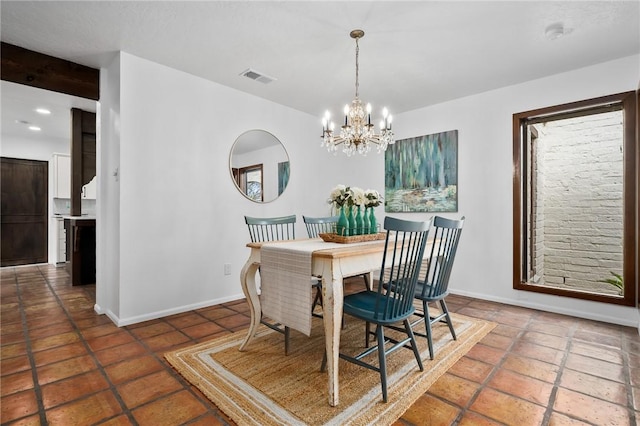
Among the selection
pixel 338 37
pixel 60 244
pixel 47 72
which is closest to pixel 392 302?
pixel 338 37

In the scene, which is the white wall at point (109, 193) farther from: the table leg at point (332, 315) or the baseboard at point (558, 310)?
the baseboard at point (558, 310)

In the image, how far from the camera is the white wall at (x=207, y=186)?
2.87m

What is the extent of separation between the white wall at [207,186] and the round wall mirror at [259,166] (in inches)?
3.7

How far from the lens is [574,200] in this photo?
13.1ft

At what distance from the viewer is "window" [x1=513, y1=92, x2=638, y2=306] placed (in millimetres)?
3080

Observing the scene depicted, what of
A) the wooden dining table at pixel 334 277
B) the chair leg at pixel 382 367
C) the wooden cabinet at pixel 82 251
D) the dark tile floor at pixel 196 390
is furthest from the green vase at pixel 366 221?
the wooden cabinet at pixel 82 251

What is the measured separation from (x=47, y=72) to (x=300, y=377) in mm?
3405

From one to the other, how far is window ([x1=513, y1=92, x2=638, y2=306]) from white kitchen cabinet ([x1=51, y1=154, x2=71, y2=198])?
7.54m

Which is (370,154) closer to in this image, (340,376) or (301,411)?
(340,376)

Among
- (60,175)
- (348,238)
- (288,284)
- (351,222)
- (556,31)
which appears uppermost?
(556,31)

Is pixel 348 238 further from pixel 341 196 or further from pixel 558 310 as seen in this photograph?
pixel 558 310

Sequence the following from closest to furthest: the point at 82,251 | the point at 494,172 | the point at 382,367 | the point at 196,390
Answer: the point at 382,367
the point at 196,390
the point at 494,172
the point at 82,251

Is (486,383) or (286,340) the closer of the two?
(486,383)

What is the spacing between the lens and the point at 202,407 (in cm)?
163
